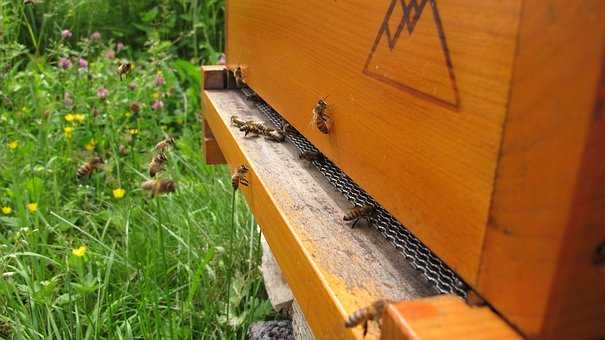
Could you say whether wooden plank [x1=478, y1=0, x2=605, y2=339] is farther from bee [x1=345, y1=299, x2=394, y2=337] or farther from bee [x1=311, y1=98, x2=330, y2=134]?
bee [x1=311, y1=98, x2=330, y2=134]

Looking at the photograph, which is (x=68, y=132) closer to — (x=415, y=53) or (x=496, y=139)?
(x=415, y=53)

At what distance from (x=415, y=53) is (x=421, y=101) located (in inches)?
2.4

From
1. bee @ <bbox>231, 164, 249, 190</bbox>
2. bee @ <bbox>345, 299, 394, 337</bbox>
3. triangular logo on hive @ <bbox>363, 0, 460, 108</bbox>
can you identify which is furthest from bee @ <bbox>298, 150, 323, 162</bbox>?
bee @ <bbox>345, 299, 394, 337</bbox>

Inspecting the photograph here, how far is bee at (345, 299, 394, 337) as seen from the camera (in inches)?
26.3

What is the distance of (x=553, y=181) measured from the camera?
483 mm

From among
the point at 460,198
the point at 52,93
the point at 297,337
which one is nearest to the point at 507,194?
the point at 460,198

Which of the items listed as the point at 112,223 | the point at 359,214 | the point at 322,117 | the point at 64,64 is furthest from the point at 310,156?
the point at 64,64

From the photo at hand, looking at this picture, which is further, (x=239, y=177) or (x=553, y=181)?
(x=239, y=177)

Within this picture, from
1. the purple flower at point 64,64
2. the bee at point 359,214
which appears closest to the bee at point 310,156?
the bee at point 359,214

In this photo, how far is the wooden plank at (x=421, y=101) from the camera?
0.59m

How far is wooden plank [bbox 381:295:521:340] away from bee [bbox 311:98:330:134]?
0.50 m

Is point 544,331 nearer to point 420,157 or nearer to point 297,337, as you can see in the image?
point 420,157

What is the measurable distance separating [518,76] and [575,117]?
0.09m

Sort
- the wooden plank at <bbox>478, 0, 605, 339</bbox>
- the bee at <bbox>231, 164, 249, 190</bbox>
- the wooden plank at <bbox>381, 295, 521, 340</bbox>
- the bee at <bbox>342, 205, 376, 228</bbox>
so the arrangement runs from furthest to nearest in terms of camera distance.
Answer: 1. the bee at <bbox>231, 164, 249, 190</bbox>
2. the bee at <bbox>342, 205, 376, 228</bbox>
3. the wooden plank at <bbox>381, 295, 521, 340</bbox>
4. the wooden plank at <bbox>478, 0, 605, 339</bbox>
